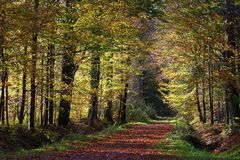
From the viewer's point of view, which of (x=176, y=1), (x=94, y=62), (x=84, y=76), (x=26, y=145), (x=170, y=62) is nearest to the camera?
(x=26, y=145)

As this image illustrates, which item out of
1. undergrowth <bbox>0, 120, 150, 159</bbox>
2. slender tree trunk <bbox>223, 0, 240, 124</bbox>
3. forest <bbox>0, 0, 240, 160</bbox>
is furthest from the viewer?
slender tree trunk <bbox>223, 0, 240, 124</bbox>

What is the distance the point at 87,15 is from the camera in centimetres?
2175

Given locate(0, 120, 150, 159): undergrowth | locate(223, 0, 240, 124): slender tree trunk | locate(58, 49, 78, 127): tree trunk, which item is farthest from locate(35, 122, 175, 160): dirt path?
locate(223, 0, 240, 124): slender tree trunk

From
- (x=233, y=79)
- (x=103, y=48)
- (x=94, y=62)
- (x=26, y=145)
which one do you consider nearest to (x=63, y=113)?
(x=94, y=62)

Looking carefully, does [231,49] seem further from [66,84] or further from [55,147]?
[55,147]

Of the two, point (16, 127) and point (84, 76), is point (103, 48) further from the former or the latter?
point (84, 76)

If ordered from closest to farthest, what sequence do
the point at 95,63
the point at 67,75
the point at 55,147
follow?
the point at 55,147 < the point at 67,75 < the point at 95,63

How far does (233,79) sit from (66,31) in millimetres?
8527

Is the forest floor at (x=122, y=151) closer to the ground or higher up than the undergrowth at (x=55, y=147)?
closer to the ground

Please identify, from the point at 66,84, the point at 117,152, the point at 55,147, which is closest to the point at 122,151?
the point at 117,152

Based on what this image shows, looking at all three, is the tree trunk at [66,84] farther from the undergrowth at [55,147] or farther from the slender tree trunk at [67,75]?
the undergrowth at [55,147]

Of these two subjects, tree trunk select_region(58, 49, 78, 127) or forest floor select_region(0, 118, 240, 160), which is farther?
tree trunk select_region(58, 49, 78, 127)

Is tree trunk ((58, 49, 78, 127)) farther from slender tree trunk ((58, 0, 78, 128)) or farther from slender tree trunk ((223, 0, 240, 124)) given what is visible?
slender tree trunk ((223, 0, 240, 124))

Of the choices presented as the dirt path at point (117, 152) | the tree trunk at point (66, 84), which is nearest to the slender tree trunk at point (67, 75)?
the tree trunk at point (66, 84)
